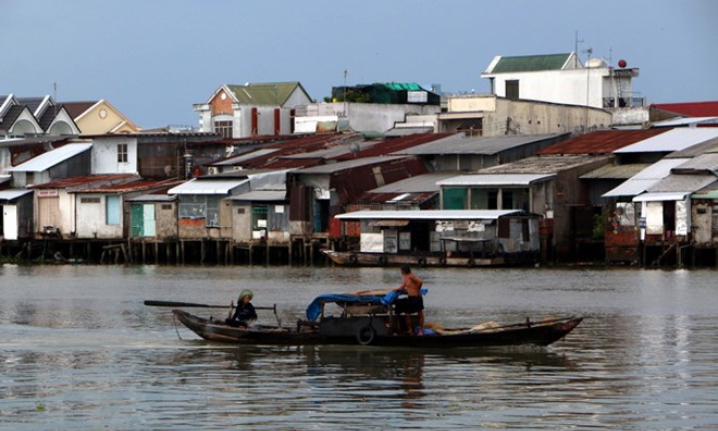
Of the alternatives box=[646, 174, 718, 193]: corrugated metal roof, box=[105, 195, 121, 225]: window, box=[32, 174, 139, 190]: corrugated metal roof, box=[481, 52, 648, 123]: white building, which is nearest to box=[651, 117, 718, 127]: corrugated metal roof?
box=[481, 52, 648, 123]: white building

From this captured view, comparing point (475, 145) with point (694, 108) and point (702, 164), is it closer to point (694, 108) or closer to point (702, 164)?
point (702, 164)

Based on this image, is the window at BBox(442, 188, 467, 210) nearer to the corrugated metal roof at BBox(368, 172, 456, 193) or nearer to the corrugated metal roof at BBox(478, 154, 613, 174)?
the corrugated metal roof at BBox(368, 172, 456, 193)

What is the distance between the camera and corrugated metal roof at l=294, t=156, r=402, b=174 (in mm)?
59031

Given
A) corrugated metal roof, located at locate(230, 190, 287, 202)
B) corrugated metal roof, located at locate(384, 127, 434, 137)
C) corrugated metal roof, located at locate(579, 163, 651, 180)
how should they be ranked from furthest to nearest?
corrugated metal roof, located at locate(384, 127, 434, 137) → corrugated metal roof, located at locate(230, 190, 287, 202) → corrugated metal roof, located at locate(579, 163, 651, 180)

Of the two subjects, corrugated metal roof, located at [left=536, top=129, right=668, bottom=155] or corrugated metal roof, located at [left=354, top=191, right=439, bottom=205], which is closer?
corrugated metal roof, located at [left=354, top=191, right=439, bottom=205]

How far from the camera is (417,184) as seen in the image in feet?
195

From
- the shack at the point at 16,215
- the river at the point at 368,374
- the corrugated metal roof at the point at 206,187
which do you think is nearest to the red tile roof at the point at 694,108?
the corrugated metal roof at the point at 206,187

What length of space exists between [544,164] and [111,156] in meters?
22.1

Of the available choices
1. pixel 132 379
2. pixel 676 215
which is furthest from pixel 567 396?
pixel 676 215

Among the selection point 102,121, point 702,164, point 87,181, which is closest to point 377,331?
point 702,164

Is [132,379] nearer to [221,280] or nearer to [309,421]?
[309,421]

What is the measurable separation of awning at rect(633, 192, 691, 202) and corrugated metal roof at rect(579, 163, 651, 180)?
3885mm

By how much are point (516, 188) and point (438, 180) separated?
15.5 feet

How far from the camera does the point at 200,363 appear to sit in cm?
2503
